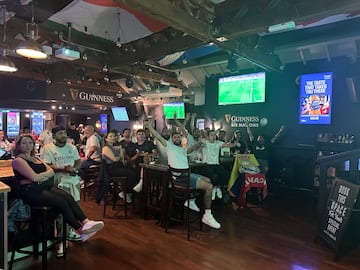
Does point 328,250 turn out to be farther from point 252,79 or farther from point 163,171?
point 252,79

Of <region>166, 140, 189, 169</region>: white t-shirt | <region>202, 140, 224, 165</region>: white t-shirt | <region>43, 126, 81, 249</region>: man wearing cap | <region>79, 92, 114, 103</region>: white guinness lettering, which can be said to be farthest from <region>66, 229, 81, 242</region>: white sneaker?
<region>79, 92, 114, 103</region>: white guinness lettering

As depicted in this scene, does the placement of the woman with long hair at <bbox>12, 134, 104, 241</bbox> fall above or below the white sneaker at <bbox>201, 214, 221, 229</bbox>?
above

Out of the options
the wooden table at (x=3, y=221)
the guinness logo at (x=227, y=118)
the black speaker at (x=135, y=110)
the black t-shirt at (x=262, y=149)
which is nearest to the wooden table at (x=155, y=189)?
the wooden table at (x=3, y=221)

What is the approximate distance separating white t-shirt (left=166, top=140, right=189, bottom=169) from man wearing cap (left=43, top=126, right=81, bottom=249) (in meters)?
1.35

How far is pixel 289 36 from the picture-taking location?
17.6 feet

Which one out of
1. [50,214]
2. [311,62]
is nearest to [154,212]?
[50,214]

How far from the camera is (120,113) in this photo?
11.3 metres

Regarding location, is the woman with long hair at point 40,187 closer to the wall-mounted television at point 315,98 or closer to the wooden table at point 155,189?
the wooden table at point 155,189

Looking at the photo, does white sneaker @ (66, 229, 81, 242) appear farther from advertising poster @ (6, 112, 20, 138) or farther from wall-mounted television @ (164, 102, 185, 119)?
advertising poster @ (6, 112, 20, 138)

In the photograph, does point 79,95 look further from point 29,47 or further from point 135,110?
point 29,47

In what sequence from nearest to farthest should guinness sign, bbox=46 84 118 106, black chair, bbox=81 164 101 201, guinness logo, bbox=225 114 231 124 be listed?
black chair, bbox=81 164 101 201 → guinness logo, bbox=225 114 231 124 → guinness sign, bbox=46 84 118 106

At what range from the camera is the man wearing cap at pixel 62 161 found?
314 cm

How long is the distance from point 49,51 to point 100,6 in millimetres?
1724

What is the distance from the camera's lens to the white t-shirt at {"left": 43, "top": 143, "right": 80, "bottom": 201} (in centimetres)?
314
